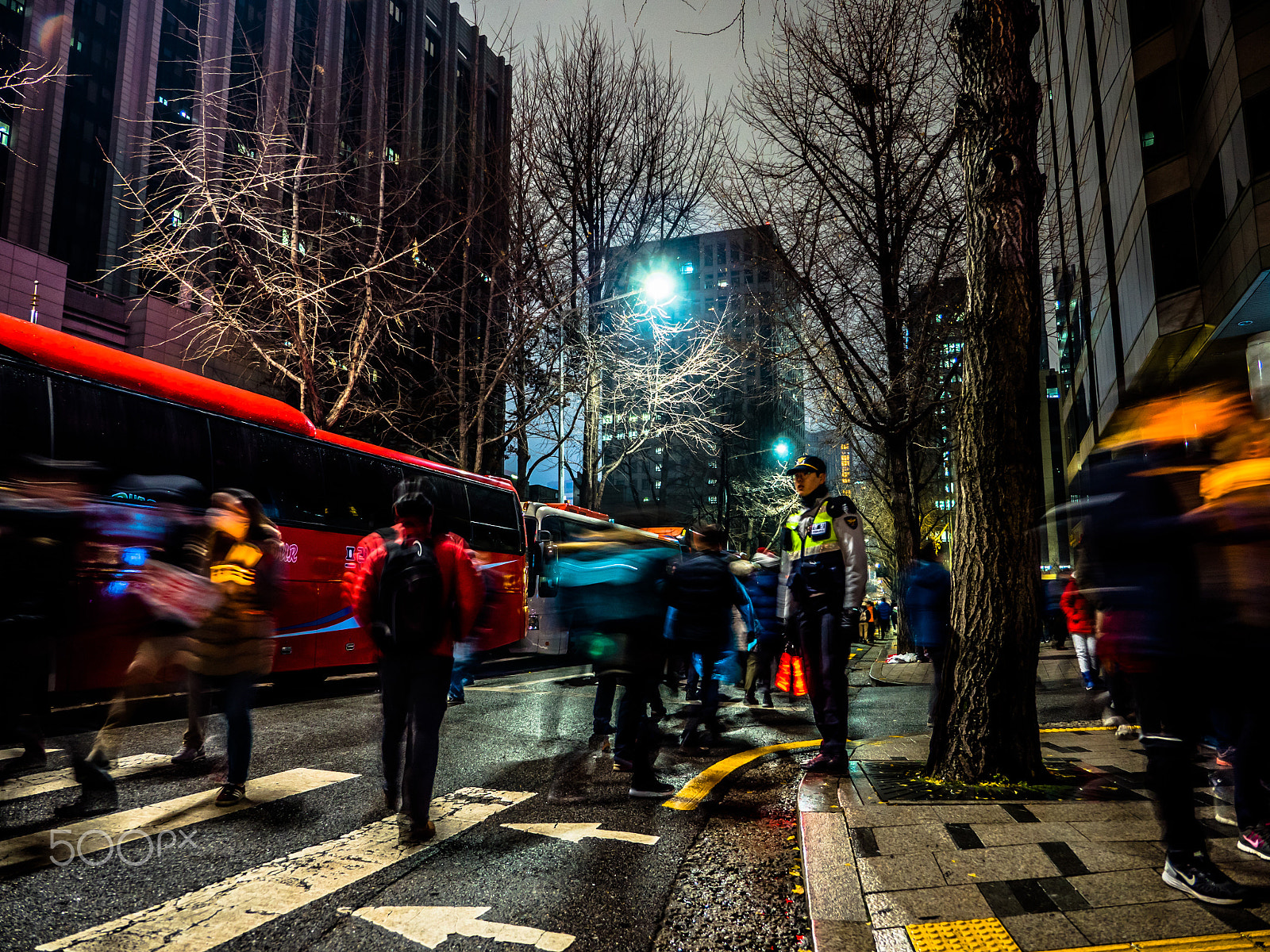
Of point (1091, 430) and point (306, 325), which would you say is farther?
point (1091, 430)

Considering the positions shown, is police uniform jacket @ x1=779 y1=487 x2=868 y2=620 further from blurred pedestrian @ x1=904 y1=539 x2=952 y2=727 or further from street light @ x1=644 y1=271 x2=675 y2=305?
street light @ x1=644 y1=271 x2=675 y2=305

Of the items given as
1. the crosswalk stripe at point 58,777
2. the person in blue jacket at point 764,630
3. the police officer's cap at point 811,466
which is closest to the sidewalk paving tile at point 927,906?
the police officer's cap at point 811,466

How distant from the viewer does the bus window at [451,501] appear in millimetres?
12312

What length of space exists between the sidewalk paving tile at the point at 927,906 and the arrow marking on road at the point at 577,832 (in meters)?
1.33

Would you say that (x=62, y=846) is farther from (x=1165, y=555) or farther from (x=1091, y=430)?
(x=1091, y=430)

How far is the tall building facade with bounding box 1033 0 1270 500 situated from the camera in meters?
13.7

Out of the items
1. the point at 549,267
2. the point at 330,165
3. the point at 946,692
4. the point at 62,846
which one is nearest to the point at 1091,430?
the point at 549,267

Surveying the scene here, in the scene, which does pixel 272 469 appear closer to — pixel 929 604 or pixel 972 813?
pixel 929 604

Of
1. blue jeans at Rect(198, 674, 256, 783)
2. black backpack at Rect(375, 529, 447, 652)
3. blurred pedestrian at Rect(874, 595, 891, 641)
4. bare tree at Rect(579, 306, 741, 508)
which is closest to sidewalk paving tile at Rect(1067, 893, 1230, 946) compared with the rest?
black backpack at Rect(375, 529, 447, 652)

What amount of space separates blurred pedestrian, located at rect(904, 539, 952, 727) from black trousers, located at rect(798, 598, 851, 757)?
265 centimetres

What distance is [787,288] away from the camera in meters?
16.2

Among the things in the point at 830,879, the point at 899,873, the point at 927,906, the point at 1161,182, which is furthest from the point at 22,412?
the point at 1161,182

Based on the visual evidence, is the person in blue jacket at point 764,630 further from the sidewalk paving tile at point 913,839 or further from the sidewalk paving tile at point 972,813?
the sidewalk paving tile at point 913,839

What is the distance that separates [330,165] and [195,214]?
5598 mm
